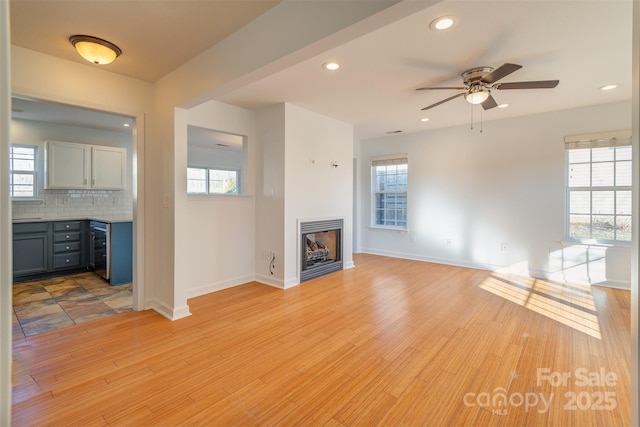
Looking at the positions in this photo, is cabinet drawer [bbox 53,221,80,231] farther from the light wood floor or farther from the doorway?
the light wood floor

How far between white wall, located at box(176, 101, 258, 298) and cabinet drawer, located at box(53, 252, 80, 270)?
2.53 meters

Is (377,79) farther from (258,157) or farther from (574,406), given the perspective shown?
(574,406)

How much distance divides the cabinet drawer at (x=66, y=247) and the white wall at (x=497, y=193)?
5.68 m

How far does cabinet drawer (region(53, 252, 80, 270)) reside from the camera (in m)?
4.66

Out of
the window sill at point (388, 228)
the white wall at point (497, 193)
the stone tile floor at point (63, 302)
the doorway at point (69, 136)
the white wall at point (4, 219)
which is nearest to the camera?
the white wall at point (4, 219)

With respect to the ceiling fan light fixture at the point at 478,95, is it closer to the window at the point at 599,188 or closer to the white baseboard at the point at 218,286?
the window at the point at 599,188

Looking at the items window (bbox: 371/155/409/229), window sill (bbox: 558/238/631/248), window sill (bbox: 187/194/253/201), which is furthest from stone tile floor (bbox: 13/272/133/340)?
window sill (bbox: 558/238/631/248)

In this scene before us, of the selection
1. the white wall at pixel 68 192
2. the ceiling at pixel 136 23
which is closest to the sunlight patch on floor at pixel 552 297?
the ceiling at pixel 136 23

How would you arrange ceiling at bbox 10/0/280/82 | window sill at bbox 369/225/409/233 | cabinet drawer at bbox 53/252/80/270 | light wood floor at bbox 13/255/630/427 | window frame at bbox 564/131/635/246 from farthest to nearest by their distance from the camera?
window sill at bbox 369/225/409/233 < cabinet drawer at bbox 53/252/80/270 < window frame at bbox 564/131/635/246 < ceiling at bbox 10/0/280/82 < light wood floor at bbox 13/255/630/427

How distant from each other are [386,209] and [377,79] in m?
3.67

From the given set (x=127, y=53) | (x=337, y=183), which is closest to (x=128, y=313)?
(x=127, y=53)

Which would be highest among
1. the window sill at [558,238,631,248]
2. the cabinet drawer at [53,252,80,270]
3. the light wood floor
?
the window sill at [558,238,631,248]

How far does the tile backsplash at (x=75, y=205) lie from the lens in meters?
4.82

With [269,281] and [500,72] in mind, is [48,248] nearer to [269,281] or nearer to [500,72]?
[269,281]
